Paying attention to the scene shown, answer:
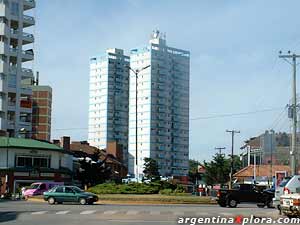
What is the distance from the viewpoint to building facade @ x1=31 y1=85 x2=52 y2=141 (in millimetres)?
126875

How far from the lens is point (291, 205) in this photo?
23000mm

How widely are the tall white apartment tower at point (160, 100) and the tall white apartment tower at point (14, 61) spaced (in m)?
21.7

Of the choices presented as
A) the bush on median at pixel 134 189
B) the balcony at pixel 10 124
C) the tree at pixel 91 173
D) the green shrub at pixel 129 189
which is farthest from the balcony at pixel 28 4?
the green shrub at pixel 129 189

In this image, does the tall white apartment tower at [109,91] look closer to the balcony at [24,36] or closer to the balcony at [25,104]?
the balcony at [25,104]

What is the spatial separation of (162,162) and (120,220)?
107 m

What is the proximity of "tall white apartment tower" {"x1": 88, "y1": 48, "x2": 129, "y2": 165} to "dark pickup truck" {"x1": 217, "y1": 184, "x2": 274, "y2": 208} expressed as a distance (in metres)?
68.8

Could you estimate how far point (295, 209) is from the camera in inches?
891

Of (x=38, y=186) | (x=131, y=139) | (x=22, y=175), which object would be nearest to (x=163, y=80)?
(x=131, y=139)

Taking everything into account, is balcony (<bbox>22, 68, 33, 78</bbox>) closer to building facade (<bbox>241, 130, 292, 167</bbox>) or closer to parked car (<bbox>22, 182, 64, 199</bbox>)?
parked car (<bbox>22, 182, 64, 199</bbox>)

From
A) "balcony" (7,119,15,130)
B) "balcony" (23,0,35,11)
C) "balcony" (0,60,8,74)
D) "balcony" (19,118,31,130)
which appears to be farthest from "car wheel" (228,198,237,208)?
"balcony" (23,0,35,11)

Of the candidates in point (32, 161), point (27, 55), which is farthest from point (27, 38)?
point (32, 161)

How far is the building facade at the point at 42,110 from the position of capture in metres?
127

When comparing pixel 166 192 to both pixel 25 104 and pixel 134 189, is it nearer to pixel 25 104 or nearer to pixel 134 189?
pixel 134 189

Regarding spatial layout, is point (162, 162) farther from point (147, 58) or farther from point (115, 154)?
point (147, 58)
